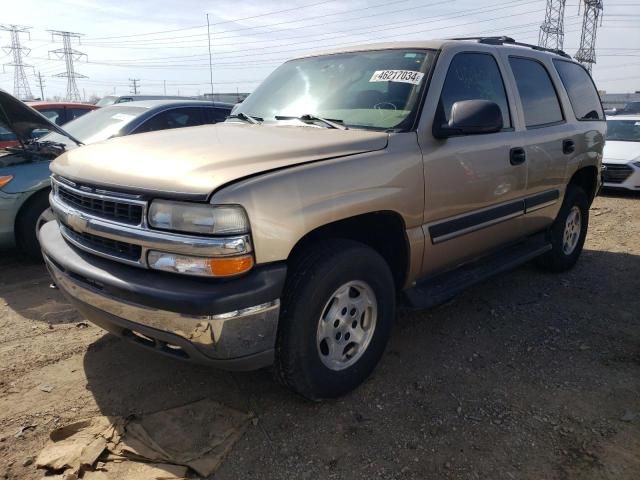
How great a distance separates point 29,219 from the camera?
4773mm

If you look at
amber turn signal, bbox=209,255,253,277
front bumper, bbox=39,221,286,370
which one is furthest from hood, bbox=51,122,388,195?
front bumper, bbox=39,221,286,370

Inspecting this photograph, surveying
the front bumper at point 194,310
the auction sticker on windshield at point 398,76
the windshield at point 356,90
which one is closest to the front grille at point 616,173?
the windshield at point 356,90

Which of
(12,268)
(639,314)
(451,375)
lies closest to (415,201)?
(451,375)

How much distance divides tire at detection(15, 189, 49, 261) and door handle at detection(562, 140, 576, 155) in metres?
4.65

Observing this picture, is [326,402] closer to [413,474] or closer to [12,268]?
[413,474]

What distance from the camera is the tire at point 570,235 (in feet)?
15.9

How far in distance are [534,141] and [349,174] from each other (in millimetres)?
2105

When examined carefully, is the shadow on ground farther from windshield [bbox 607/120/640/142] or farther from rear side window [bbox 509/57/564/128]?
windshield [bbox 607/120/640/142]

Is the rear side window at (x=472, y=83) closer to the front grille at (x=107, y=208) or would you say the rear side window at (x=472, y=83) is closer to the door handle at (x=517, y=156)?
the door handle at (x=517, y=156)

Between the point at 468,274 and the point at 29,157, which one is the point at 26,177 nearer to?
the point at 29,157

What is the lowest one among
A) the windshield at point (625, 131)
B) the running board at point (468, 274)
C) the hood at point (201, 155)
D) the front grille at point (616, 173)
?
the front grille at point (616, 173)

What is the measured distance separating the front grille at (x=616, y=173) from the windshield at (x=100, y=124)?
8460mm

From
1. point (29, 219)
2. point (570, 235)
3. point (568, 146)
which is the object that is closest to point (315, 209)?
point (568, 146)

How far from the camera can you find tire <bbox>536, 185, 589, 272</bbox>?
4859 millimetres
